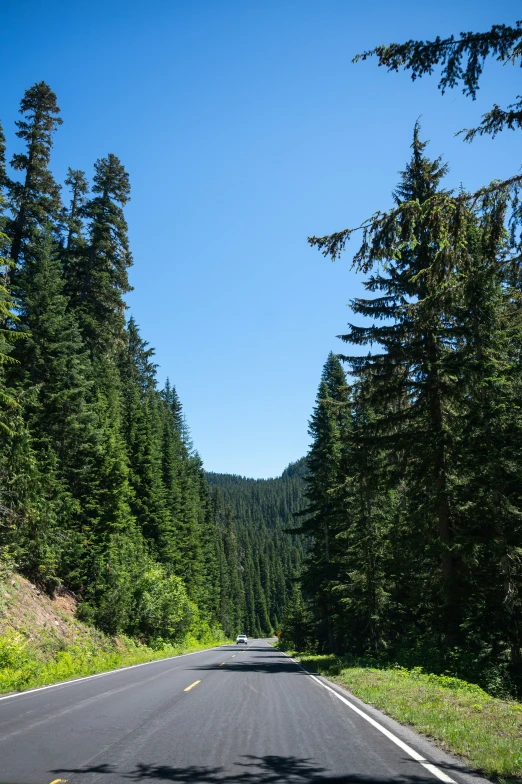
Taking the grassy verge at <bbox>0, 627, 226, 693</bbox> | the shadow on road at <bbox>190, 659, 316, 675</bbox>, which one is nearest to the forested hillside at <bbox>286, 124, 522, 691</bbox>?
the shadow on road at <bbox>190, 659, 316, 675</bbox>

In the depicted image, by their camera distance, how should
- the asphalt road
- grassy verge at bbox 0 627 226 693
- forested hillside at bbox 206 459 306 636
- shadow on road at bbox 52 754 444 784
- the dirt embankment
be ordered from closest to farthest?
shadow on road at bbox 52 754 444 784 < the asphalt road < grassy verge at bbox 0 627 226 693 < the dirt embankment < forested hillside at bbox 206 459 306 636

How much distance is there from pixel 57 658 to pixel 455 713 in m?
14.5

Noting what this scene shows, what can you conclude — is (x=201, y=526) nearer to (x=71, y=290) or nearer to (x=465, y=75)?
(x=71, y=290)

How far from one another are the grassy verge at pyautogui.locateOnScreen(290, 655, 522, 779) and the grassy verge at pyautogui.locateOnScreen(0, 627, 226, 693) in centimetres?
847

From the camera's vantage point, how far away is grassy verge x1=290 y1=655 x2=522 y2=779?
6.46 meters

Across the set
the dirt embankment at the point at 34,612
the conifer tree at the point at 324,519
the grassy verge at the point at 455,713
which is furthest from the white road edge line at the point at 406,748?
the conifer tree at the point at 324,519

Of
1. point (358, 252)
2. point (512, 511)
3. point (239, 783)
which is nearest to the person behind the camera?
point (239, 783)

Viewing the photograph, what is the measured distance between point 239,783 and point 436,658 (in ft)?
46.1

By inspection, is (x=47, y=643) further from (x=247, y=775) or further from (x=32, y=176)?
(x=32, y=176)

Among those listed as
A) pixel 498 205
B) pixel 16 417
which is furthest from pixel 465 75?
pixel 16 417

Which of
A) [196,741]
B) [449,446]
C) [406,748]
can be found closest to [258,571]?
[449,446]

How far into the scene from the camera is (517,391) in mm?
15641

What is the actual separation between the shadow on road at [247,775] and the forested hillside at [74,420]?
45.0 ft

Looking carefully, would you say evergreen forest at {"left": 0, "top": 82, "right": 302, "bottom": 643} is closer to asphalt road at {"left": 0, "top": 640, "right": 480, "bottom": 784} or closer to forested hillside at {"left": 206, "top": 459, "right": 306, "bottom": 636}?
asphalt road at {"left": 0, "top": 640, "right": 480, "bottom": 784}
